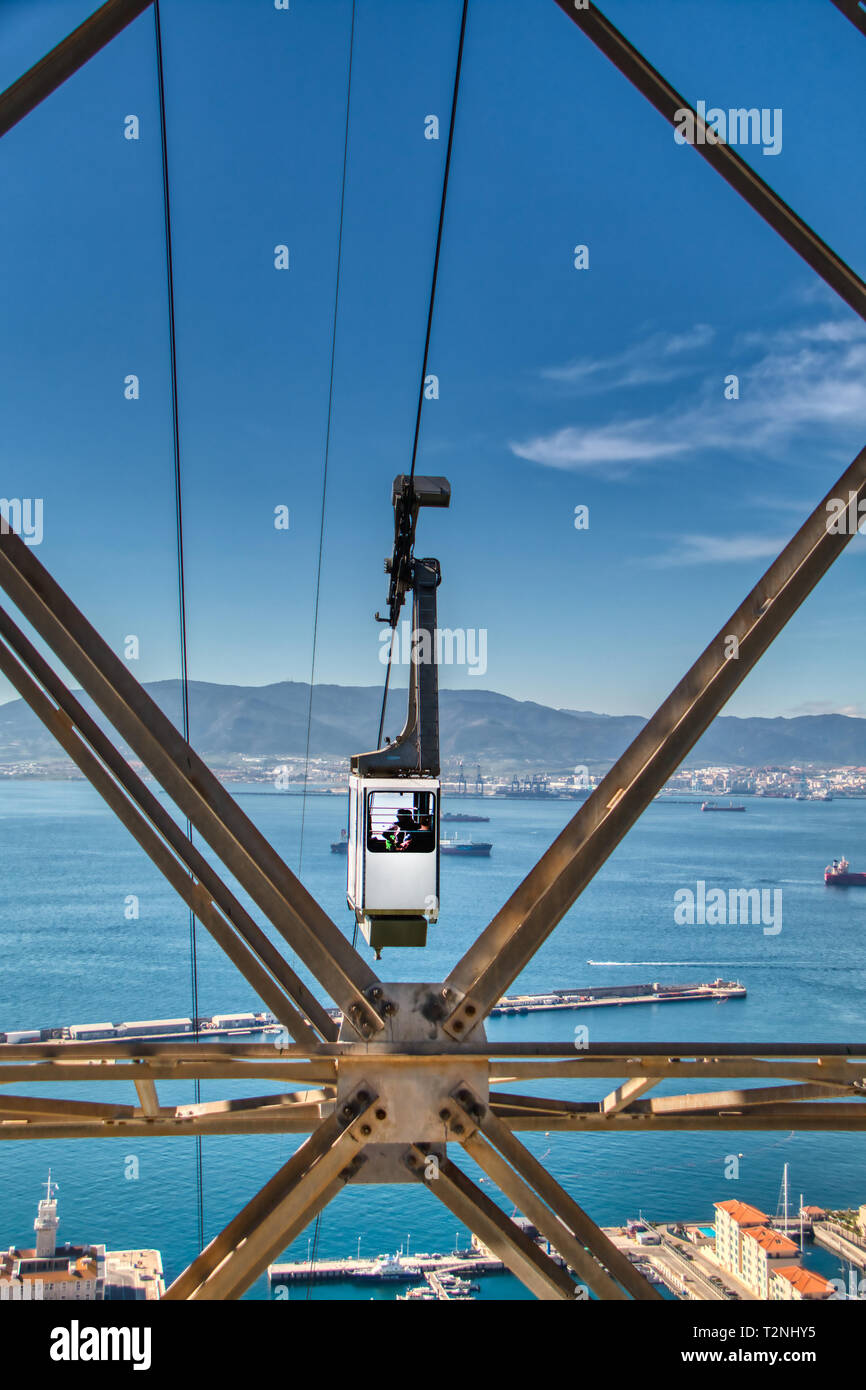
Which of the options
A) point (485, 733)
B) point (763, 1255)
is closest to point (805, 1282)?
point (763, 1255)

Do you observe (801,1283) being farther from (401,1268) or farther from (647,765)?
(647,765)

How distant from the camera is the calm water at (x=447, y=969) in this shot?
27297 mm

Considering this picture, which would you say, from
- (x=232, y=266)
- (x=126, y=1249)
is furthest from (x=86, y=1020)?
(x=232, y=266)

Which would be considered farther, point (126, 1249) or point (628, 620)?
point (628, 620)

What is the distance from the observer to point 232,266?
62.6m

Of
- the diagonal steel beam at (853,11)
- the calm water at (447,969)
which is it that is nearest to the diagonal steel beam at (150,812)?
the diagonal steel beam at (853,11)

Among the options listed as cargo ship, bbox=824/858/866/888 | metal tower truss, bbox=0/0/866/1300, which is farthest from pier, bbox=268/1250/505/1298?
cargo ship, bbox=824/858/866/888

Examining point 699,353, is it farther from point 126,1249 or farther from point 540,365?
point 126,1249

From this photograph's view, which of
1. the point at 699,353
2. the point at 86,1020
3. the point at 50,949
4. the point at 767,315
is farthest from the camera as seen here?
the point at 699,353

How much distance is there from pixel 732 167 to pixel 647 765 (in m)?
1.68

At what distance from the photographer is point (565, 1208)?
2135 millimetres

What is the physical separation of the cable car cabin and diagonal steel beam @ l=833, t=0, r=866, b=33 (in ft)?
7.05
